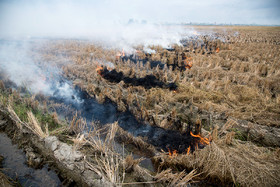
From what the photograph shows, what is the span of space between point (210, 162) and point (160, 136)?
1412 mm

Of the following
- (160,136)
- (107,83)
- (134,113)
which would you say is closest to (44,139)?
(134,113)

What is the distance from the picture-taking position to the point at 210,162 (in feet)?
10.3

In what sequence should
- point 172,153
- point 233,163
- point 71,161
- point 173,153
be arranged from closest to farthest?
point 71,161, point 233,163, point 173,153, point 172,153

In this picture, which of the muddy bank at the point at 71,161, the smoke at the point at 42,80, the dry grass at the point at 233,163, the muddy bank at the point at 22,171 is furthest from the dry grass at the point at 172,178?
the smoke at the point at 42,80

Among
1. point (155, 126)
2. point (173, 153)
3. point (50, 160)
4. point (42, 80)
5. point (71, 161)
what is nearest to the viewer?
point (71, 161)

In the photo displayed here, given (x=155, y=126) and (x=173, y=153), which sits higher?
(x=155, y=126)

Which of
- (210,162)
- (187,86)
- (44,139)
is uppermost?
(187,86)

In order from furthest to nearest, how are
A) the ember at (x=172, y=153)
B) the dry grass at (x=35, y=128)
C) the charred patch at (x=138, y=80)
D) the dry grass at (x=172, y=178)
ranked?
the charred patch at (x=138, y=80) < the dry grass at (x=35, y=128) < the ember at (x=172, y=153) < the dry grass at (x=172, y=178)

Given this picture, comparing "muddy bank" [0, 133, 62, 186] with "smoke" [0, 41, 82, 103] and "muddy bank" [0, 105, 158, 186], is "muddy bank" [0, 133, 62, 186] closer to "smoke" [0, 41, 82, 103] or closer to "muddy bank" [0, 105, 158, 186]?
"muddy bank" [0, 105, 158, 186]

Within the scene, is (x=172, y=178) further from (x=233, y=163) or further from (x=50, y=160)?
(x=50, y=160)

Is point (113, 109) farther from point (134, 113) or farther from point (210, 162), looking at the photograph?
point (210, 162)

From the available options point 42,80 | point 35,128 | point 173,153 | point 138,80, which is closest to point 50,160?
point 35,128

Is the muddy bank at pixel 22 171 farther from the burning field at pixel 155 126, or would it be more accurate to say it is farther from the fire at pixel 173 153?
the fire at pixel 173 153

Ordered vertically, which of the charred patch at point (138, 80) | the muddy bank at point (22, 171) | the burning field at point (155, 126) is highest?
the charred patch at point (138, 80)
